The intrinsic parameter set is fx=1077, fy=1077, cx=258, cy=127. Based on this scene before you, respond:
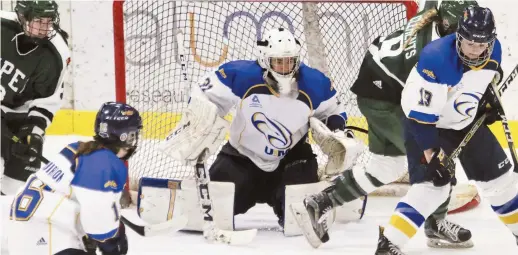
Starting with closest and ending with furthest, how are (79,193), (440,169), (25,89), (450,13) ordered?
(79,193)
(440,169)
(450,13)
(25,89)

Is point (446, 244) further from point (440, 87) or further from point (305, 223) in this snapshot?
point (440, 87)

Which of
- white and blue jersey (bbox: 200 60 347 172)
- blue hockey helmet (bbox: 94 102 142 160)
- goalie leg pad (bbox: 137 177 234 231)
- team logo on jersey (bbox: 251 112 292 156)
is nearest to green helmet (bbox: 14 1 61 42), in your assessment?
white and blue jersey (bbox: 200 60 347 172)

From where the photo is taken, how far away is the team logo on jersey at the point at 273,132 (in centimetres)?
445

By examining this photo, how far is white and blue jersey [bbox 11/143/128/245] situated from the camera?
122 inches

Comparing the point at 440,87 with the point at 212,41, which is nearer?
the point at 440,87

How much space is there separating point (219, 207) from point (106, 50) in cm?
241

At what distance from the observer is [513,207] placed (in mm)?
3906

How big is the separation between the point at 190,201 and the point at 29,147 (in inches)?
27.8

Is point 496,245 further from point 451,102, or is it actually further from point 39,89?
point 39,89

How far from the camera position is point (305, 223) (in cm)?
429

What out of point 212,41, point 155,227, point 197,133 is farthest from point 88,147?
point 212,41

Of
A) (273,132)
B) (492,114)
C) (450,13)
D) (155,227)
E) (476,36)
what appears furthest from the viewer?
(273,132)

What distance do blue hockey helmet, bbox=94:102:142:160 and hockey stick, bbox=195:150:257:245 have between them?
103 cm

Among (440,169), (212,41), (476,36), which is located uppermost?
(476,36)
